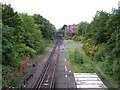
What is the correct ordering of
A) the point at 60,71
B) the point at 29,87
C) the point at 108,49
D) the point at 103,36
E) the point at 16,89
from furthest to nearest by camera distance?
the point at 103,36 → the point at 60,71 → the point at 108,49 → the point at 29,87 → the point at 16,89

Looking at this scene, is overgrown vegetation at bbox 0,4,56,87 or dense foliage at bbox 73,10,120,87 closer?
overgrown vegetation at bbox 0,4,56,87

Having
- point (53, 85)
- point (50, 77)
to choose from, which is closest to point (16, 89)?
point (53, 85)

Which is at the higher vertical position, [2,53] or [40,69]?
[2,53]

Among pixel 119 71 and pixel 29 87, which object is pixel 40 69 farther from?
pixel 119 71

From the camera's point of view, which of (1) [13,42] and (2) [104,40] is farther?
(2) [104,40]

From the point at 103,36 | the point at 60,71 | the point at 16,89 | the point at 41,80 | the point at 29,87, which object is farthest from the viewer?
the point at 103,36

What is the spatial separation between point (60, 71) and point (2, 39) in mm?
13466

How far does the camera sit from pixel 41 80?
28.4 m

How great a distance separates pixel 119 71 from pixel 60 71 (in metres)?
13.0

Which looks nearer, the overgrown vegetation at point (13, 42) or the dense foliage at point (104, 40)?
the overgrown vegetation at point (13, 42)

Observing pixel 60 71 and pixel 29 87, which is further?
pixel 60 71

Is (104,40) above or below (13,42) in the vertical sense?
above

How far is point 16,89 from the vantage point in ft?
71.6

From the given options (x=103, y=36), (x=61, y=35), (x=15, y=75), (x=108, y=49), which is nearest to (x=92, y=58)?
(x=103, y=36)
